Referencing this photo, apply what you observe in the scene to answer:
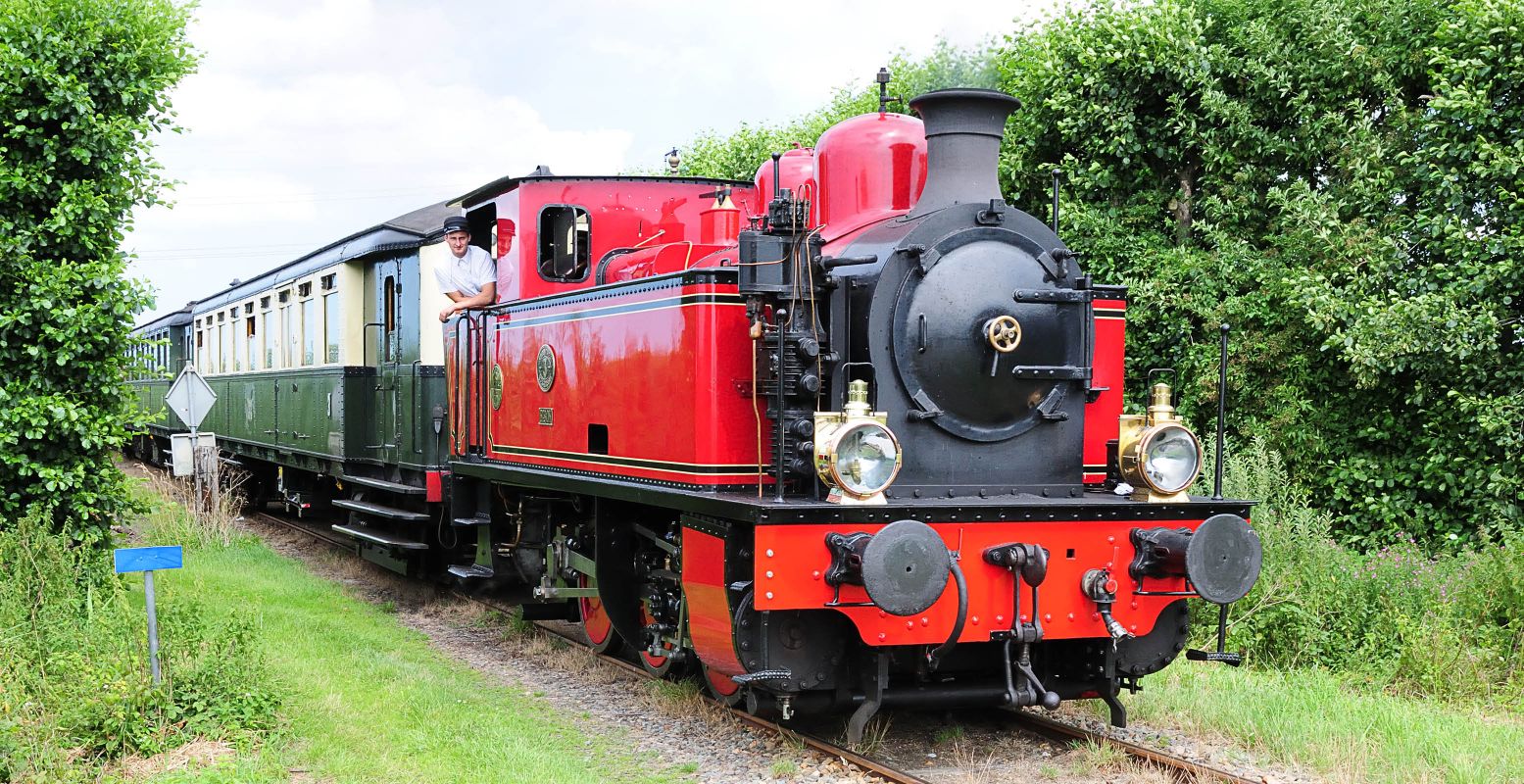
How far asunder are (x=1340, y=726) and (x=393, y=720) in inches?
174

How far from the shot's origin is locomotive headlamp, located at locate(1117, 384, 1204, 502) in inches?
224

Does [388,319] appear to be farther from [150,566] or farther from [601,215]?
[150,566]

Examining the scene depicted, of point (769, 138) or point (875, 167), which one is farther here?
point (769, 138)

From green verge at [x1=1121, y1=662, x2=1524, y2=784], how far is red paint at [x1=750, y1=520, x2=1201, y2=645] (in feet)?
2.67

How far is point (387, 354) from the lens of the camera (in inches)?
442

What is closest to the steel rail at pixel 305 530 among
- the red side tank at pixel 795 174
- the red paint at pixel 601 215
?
the red paint at pixel 601 215

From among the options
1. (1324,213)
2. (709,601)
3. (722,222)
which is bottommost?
(709,601)

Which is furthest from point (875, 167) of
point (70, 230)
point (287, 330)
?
point (287, 330)

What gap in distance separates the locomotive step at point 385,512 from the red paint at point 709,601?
4568mm

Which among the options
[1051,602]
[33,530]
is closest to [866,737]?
[1051,602]

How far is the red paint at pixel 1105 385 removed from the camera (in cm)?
627

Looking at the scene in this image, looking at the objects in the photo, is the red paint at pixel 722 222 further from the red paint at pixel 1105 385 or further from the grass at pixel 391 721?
the grass at pixel 391 721

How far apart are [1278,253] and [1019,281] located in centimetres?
615

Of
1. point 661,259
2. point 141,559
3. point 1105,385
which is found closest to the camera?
point 141,559
